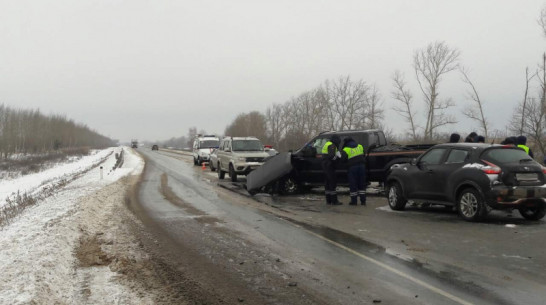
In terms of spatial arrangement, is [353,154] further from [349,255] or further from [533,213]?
[349,255]

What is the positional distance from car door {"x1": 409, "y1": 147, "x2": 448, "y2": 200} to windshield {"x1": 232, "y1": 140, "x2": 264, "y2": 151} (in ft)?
35.1

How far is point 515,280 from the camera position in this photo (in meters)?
5.25

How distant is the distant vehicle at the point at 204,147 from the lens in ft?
106

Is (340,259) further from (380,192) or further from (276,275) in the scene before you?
(380,192)

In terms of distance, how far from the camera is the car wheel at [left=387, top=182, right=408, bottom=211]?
11.0 meters

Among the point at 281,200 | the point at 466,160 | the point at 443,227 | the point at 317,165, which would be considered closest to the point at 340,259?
the point at 443,227

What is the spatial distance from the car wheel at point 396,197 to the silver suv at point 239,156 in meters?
8.77

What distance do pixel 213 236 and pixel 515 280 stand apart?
492 centimetres

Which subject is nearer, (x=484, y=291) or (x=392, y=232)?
(x=484, y=291)

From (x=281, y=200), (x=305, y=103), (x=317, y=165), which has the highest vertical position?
(x=305, y=103)

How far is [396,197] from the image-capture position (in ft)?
36.4

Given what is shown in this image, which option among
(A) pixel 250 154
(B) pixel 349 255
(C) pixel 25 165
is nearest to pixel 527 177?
(B) pixel 349 255

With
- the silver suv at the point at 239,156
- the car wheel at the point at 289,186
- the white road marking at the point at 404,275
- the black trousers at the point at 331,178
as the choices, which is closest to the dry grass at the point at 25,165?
the silver suv at the point at 239,156

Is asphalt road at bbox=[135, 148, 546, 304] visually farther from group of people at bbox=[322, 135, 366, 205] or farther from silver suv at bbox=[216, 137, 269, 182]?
silver suv at bbox=[216, 137, 269, 182]
